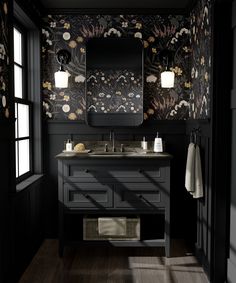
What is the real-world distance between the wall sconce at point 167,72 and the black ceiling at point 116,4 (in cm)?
48

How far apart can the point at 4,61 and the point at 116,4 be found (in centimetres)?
168

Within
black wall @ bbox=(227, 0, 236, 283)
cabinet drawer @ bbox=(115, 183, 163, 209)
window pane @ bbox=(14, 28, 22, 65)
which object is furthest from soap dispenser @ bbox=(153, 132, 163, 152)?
window pane @ bbox=(14, 28, 22, 65)

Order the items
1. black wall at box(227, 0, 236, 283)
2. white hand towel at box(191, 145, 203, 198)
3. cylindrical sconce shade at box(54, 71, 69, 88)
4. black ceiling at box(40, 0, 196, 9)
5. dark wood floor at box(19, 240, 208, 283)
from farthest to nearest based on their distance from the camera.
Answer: cylindrical sconce shade at box(54, 71, 69, 88) < black ceiling at box(40, 0, 196, 9) < white hand towel at box(191, 145, 203, 198) < dark wood floor at box(19, 240, 208, 283) < black wall at box(227, 0, 236, 283)

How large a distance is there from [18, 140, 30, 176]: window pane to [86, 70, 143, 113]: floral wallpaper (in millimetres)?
788

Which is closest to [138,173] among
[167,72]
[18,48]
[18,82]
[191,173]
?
[191,173]

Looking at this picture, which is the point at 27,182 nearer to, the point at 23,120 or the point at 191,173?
the point at 23,120

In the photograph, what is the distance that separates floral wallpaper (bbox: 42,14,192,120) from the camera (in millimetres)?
4184

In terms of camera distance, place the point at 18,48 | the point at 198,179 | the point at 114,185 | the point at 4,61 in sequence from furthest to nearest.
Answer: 1. the point at 18,48
2. the point at 114,185
3. the point at 198,179
4. the point at 4,61

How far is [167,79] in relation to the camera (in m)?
4.05

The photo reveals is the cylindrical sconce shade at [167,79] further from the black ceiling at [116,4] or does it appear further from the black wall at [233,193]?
the black wall at [233,193]

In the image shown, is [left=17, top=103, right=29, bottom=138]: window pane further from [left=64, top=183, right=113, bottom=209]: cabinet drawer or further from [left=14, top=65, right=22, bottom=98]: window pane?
[left=64, top=183, right=113, bottom=209]: cabinet drawer

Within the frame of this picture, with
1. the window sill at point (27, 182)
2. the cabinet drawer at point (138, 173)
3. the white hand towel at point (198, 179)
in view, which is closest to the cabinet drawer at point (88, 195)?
the cabinet drawer at point (138, 173)

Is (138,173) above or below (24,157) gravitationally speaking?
below

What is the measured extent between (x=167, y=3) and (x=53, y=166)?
84.4 inches
